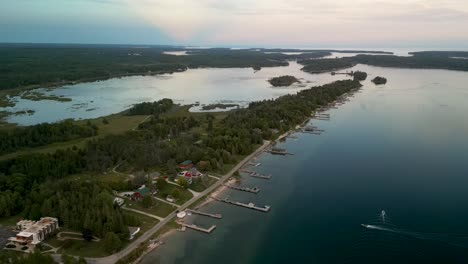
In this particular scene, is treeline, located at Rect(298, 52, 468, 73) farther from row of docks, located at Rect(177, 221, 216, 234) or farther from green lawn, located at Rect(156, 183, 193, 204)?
row of docks, located at Rect(177, 221, 216, 234)

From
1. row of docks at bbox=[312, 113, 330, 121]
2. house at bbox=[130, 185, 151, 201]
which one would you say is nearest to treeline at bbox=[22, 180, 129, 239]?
house at bbox=[130, 185, 151, 201]

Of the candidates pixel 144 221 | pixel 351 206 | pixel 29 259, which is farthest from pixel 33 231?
pixel 351 206

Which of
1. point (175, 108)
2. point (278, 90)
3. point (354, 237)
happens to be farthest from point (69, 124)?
point (278, 90)

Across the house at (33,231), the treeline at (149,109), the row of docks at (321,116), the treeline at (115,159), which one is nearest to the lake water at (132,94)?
the treeline at (149,109)

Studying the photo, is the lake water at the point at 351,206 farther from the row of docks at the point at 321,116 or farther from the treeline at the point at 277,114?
the row of docks at the point at 321,116

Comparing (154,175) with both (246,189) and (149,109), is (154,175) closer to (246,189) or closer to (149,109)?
(246,189)

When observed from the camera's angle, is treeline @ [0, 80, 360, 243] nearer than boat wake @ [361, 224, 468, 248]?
No
